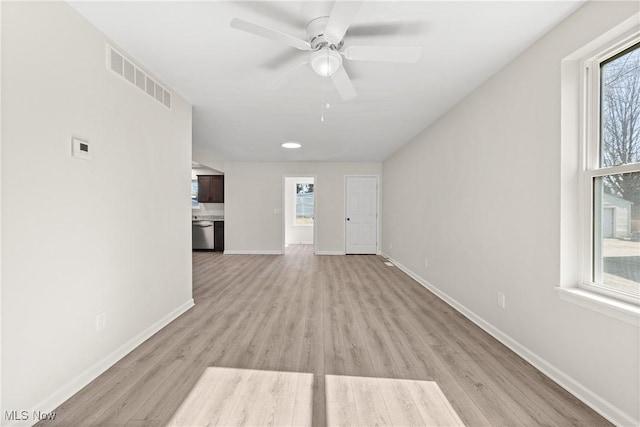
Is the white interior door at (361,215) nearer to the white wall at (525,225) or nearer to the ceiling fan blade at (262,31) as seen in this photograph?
the white wall at (525,225)

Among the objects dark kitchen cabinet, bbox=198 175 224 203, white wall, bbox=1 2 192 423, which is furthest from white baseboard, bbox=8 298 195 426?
dark kitchen cabinet, bbox=198 175 224 203

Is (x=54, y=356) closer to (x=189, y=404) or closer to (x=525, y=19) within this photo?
(x=189, y=404)

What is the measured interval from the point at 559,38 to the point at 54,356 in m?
3.65

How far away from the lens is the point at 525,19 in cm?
185

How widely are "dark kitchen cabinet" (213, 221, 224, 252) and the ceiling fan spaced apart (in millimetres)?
6328

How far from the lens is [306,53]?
2264 mm

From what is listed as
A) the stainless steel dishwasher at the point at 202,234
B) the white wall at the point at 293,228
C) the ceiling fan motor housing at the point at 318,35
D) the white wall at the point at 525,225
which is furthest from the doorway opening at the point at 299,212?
the ceiling fan motor housing at the point at 318,35

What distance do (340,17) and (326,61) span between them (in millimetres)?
378

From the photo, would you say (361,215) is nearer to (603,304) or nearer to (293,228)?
(293,228)

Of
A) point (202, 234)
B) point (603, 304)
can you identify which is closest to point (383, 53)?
point (603, 304)

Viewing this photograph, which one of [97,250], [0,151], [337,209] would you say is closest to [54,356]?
[97,250]

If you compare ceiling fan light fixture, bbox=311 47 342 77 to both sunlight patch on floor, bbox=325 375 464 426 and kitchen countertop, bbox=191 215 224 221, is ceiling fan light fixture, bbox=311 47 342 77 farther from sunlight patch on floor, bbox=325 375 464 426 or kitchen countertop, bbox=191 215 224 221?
kitchen countertop, bbox=191 215 224 221

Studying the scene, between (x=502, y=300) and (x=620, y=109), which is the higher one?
(x=620, y=109)

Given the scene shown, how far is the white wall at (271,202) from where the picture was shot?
24.0 feet
